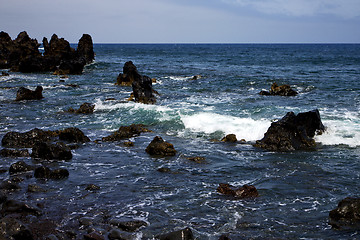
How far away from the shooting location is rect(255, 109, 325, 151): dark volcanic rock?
53.4 ft

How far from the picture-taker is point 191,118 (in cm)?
2156

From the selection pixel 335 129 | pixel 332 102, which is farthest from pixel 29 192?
pixel 332 102

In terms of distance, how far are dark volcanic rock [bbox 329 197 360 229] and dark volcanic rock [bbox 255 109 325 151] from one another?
21.6 ft

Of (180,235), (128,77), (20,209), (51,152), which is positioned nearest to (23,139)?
(51,152)

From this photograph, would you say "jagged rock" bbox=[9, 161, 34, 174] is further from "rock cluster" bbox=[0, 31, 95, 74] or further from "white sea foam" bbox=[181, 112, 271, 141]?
"rock cluster" bbox=[0, 31, 95, 74]

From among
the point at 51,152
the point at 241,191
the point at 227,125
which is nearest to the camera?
the point at 241,191

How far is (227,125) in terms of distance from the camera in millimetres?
20219

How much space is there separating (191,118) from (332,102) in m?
12.2

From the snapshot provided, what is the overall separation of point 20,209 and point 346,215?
8.27 m

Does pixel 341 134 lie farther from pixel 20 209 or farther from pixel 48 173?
pixel 20 209

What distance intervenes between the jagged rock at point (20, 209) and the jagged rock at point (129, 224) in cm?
210

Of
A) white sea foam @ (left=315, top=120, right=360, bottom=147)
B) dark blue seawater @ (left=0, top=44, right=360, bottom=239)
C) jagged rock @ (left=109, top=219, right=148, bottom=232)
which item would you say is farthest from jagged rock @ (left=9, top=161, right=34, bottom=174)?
white sea foam @ (left=315, top=120, right=360, bottom=147)

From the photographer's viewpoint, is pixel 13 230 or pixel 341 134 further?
pixel 341 134

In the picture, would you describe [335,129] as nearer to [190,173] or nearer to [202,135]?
[202,135]
